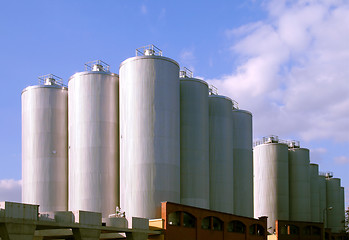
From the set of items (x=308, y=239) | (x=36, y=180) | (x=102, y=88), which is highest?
(x=102, y=88)

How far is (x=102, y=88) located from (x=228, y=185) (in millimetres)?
21482

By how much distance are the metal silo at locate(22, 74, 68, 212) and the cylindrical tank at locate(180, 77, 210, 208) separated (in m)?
15.1

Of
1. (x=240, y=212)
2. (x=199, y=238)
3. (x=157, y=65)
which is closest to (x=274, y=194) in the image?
(x=240, y=212)

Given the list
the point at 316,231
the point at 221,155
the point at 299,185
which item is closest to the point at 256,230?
the point at 221,155

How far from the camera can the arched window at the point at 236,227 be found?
61787mm

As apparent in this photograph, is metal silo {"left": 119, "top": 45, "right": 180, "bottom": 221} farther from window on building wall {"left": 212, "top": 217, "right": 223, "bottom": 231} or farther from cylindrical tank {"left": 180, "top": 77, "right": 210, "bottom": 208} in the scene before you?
window on building wall {"left": 212, "top": 217, "right": 223, "bottom": 231}

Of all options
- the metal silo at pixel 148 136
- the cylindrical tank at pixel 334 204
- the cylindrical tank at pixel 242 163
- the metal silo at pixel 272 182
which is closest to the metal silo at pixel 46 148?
the metal silo at pixel 148 136

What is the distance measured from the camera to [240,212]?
70000 millimetres

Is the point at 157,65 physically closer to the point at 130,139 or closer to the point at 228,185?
the point at 130,139

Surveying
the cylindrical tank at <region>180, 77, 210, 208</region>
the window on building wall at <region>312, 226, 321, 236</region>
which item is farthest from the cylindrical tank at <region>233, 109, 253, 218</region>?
the window on building wall at <region>312, 226, 321, 236</region>

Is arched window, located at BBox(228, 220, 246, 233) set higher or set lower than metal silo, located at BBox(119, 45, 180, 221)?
lower

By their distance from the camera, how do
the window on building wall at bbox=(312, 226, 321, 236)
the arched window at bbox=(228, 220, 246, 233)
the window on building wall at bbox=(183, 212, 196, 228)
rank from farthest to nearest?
the window on building wall at bbox=(312, 226, 321, 236)
the arched window at bbox=(228, 220, 246, 233)
the window on building wall at bbox=(183, 212, 196, 228)

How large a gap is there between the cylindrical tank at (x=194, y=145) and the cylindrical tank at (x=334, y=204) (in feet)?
207

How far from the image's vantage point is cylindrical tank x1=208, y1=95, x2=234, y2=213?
2547 inches
